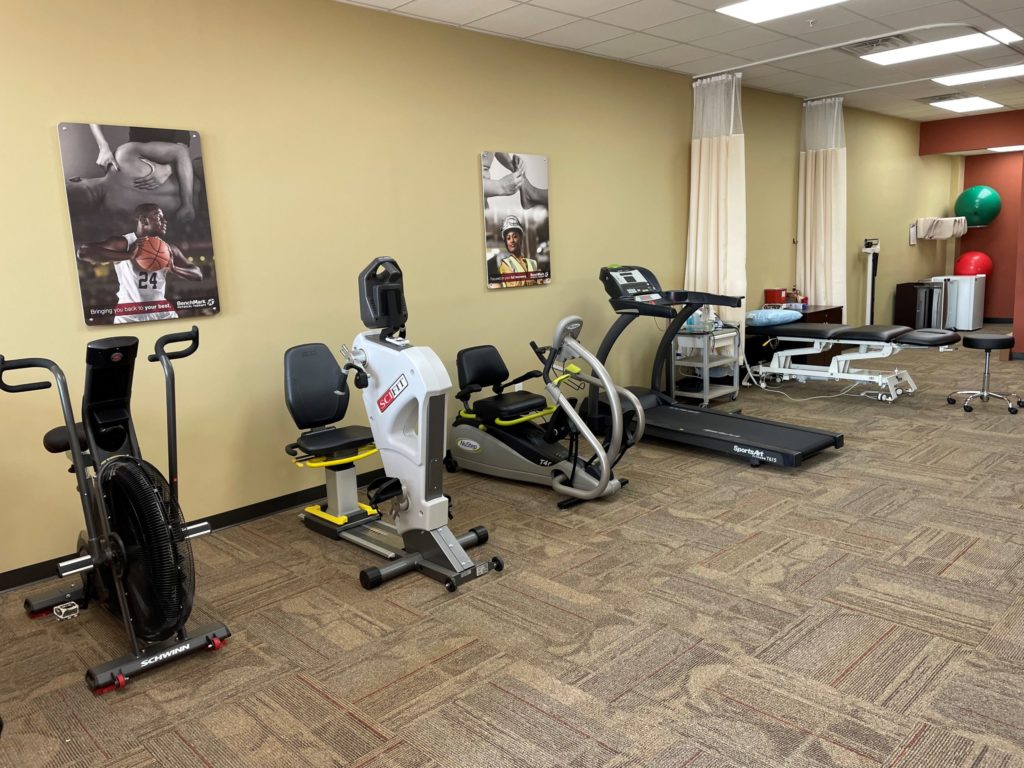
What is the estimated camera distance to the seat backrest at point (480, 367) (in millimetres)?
4523

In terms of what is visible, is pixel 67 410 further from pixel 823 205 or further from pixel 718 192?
pixel 823 205

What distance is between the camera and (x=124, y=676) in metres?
2.48

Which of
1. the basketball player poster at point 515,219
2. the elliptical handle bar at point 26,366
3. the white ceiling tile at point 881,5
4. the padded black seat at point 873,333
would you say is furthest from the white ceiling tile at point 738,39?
the elliptical handle bar at point 26,366

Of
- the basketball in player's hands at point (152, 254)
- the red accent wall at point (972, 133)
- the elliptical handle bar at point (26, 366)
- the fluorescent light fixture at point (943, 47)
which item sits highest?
the fluorescent light fixture at point (943, 47)

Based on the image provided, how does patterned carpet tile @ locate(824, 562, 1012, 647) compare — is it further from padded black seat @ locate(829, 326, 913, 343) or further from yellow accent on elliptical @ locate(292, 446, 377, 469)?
padded black seat @ locate(829, 326, 913, 343)

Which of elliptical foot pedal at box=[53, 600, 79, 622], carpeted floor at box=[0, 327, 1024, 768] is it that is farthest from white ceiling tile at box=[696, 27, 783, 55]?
elliptical foot pedal at box=[53, 600, 79, 622]

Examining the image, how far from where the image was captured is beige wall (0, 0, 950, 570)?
328 centimetres

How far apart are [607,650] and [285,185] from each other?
113 inches

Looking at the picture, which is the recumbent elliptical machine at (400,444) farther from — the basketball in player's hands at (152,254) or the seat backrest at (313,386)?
the basketball in player's hands at (152,254)

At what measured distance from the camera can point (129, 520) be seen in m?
2.55

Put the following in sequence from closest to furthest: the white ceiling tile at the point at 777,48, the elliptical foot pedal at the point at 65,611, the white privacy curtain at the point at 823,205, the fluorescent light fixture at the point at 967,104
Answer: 1. the elliptical foot pedal at the point at 65,611
2. the white ceiling tile at the point at 777,48
3. the white privacy curtain at the point at 823,205
4. the fluorescent light fixture at the point at 967,104

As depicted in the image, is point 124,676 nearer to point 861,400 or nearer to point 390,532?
point 390,532

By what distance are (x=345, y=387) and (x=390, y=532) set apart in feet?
2.44

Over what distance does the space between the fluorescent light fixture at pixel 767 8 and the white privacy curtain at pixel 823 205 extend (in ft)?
10.2
